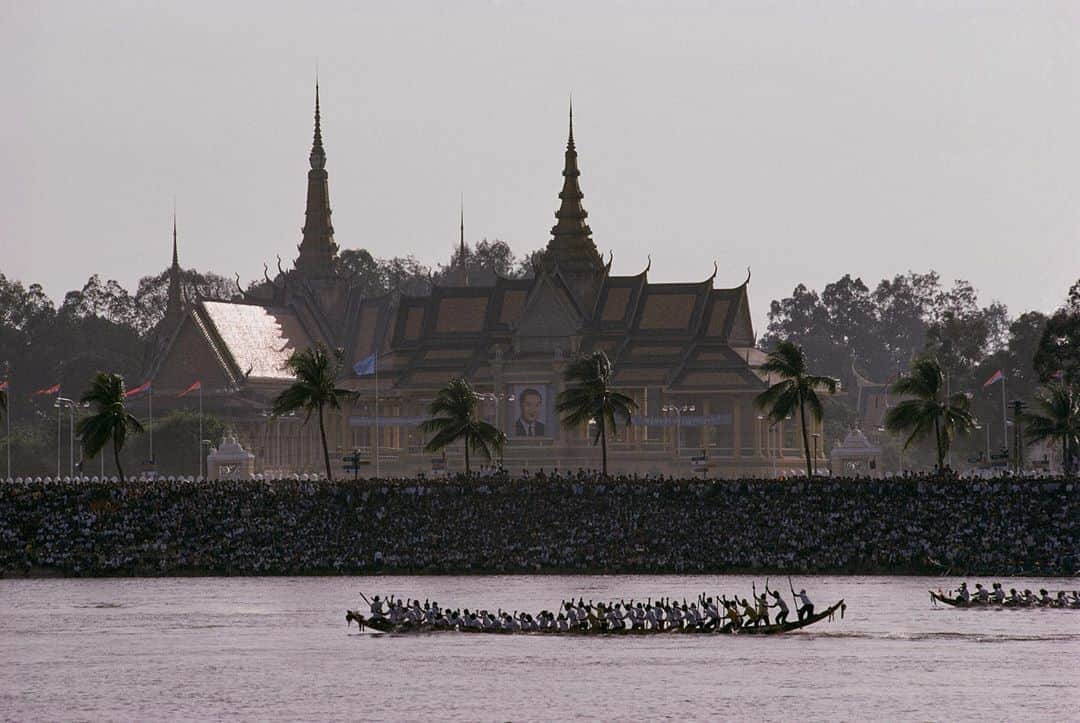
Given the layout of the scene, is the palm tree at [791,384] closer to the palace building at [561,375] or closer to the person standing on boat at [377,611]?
the palace building at [561,375]

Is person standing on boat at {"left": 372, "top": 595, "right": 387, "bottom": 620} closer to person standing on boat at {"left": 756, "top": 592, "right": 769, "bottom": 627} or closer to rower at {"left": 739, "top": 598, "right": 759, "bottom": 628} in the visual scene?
rower at {"left": 739, "top": 598, "right": 759, "bottom": 628}

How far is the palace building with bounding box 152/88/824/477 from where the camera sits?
16888 centimetres

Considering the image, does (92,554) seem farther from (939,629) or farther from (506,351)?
(506,351)

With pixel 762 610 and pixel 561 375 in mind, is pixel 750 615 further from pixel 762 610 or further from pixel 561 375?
pixel 561 375

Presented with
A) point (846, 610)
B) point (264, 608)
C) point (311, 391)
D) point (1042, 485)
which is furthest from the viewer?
point (311, 391)

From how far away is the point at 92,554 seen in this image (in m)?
123

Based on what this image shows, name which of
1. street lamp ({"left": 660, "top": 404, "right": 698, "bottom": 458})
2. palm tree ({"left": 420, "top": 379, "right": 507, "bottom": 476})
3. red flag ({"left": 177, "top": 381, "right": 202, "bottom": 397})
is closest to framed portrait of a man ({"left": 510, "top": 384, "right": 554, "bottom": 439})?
street lamp ({"left": 660, "top": 404, "right": 698, "bottom": 458})

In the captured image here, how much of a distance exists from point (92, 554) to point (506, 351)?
57.9 m

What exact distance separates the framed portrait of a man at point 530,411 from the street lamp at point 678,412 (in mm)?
7837

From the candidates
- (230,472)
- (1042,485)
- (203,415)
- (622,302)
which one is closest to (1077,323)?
(1042,485)

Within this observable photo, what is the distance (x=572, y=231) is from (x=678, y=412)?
26202 millimetres

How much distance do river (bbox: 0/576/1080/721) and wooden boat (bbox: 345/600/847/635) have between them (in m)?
0.46

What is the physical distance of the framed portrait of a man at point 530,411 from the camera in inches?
6737

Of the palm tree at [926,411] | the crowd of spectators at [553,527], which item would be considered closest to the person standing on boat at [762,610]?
the crowd of spectators at [553,527]
